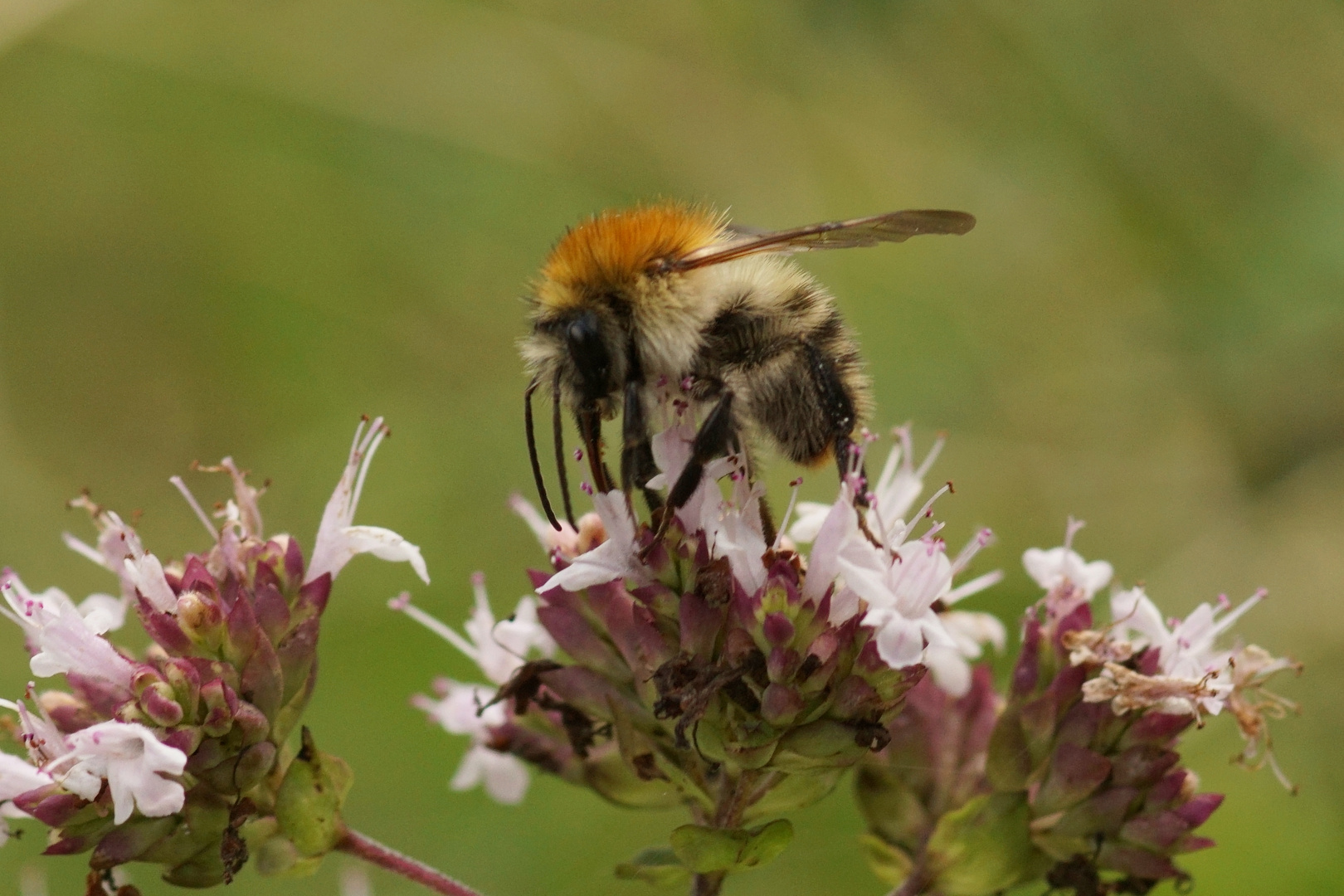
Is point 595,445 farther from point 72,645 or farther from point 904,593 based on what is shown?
point 72,645

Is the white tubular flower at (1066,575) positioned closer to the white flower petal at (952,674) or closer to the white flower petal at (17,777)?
the white flower petal at (952,674)

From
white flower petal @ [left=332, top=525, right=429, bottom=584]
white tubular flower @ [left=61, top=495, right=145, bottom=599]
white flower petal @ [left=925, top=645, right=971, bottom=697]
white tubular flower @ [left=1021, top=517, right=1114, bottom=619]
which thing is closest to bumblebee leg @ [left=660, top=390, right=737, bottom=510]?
white flower petal @ [left=332, top=525, right=429, bottom=584]

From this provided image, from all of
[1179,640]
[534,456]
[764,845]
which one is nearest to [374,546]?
[534,456]

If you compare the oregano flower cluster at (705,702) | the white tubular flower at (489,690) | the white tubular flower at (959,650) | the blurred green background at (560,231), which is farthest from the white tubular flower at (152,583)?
the blurred green background at (560,231)

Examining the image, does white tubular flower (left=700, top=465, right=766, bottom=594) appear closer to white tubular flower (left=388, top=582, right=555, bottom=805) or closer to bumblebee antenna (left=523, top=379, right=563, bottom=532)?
bumblebee antenna (left=523, top=379, right=563, bottom=532)

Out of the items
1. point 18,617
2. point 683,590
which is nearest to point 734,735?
point 683,590

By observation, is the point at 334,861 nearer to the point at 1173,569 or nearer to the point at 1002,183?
the point at 1173,569
